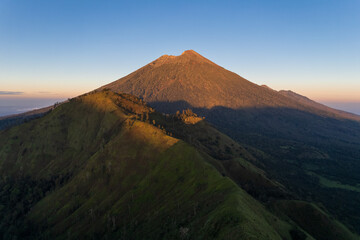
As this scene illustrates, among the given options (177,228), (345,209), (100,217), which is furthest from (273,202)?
(345,209)

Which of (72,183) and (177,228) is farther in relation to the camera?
(72,183)

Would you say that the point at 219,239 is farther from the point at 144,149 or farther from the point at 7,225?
the point at 7,225

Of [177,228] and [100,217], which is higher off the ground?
[177,228]

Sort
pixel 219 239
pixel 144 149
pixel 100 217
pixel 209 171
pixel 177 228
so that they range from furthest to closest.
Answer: pixel 144 149 → pixel 100 217 → pixel 209 171 → pixel 177 228 → pixel 219 239

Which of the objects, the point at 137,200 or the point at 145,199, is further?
the point at 137,200

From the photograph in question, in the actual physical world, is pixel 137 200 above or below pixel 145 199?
below

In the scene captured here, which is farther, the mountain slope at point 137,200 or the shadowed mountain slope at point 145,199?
the shadowed mountain slope at point 145,199

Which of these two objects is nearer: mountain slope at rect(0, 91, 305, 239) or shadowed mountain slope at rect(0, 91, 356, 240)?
mountain slope at rect(0, 91, 305, 239)

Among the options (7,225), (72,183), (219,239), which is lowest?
(7,225)
